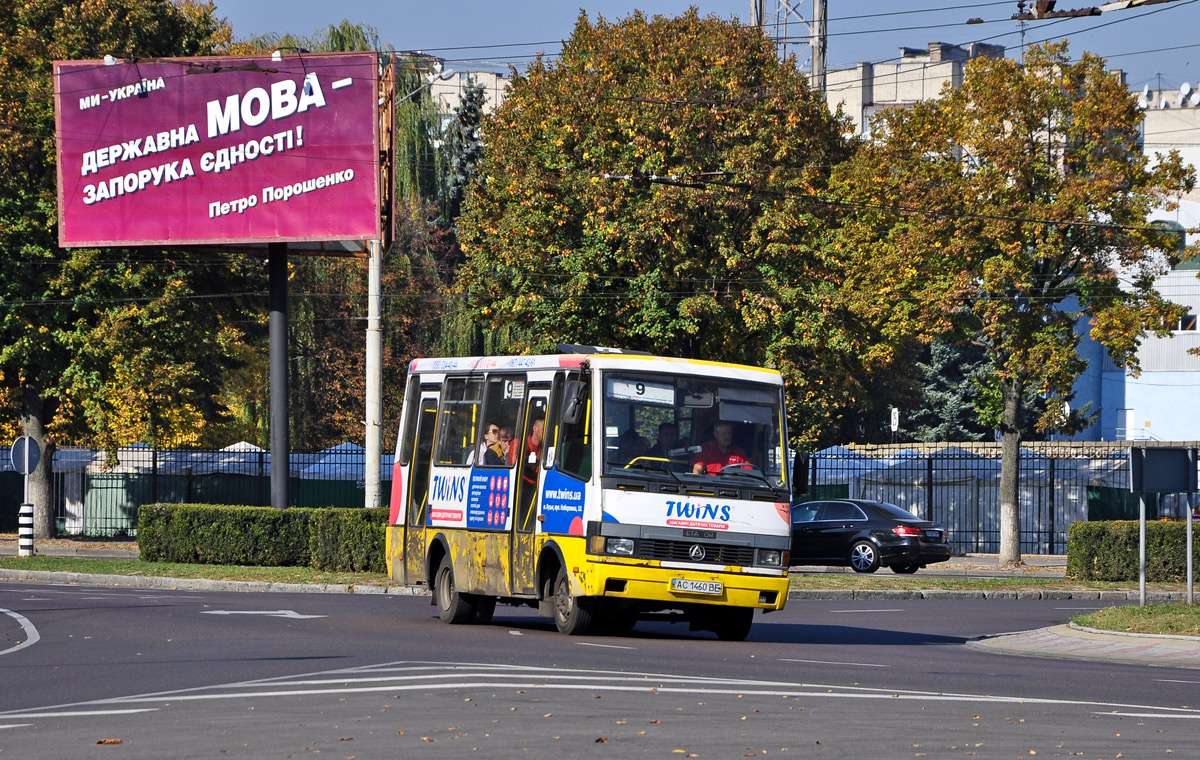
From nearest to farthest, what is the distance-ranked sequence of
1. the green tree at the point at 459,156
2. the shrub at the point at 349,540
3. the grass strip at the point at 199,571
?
the grass strip at the point at 199,571
the shrub at the point at 349,540
the green tree at the point at 459,156

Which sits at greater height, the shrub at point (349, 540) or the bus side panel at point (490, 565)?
the bus side panel at point (490, 565)

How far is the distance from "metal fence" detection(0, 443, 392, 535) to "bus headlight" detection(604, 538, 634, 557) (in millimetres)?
28646

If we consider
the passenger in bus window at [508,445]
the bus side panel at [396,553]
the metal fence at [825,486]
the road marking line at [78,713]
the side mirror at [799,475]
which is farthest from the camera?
the metal fence at [825,486]

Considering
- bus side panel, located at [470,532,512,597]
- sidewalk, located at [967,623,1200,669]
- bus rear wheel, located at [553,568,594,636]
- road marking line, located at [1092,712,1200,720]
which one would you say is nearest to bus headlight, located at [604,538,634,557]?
bus rear wheel, located at [553,568,594,636]

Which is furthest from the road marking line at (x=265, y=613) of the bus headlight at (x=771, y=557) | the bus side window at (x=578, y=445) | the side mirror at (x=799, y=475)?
the side mirror at (x=799, y=475)

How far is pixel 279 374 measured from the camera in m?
33.1

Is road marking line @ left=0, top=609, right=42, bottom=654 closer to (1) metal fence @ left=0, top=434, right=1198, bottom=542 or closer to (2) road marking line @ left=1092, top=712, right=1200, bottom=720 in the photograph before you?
(2) road marking line @ left=1092, top=712, right=1200, bottom=720

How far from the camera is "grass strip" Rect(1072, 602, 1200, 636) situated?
1905 centimetres

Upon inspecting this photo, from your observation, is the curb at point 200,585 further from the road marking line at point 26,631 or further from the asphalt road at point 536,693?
the asphalt road at point 536,693

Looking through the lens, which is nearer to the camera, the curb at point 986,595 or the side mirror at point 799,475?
the side mirror at point 799,475

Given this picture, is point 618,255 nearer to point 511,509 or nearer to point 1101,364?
point 511,509

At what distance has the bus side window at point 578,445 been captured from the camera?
1683 cm

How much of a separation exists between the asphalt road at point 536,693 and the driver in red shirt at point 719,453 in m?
1.82

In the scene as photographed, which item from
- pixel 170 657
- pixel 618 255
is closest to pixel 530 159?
pixel 618 255
